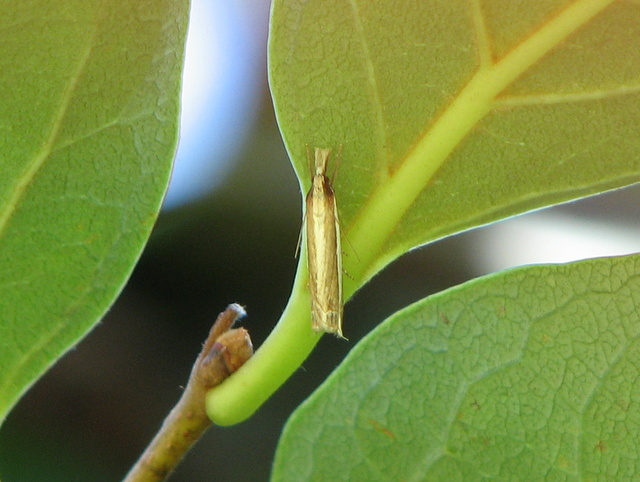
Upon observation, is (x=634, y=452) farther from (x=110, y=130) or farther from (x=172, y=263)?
(x=172, y=263)

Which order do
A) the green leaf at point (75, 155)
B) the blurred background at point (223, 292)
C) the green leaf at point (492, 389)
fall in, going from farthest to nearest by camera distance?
the blurred background at point (223, 292)
the green leaf at point (75, 155)
the green leaf at point (492, 389)

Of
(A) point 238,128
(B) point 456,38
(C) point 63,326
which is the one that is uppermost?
(A) point 238,128

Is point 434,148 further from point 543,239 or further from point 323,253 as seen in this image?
point 543,239

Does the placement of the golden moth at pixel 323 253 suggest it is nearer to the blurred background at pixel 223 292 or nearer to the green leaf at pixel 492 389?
the green leaf at pixel 492 389

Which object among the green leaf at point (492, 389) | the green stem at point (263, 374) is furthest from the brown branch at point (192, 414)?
the green leaf at point (492, 389)

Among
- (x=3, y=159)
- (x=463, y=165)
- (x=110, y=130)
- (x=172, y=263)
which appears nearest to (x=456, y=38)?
(x=463, y=165)

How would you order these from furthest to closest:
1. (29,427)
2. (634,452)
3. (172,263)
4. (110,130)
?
(172,263) < (29,427) < (110,130) < (634,452)

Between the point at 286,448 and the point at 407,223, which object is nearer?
the point at 286,448
